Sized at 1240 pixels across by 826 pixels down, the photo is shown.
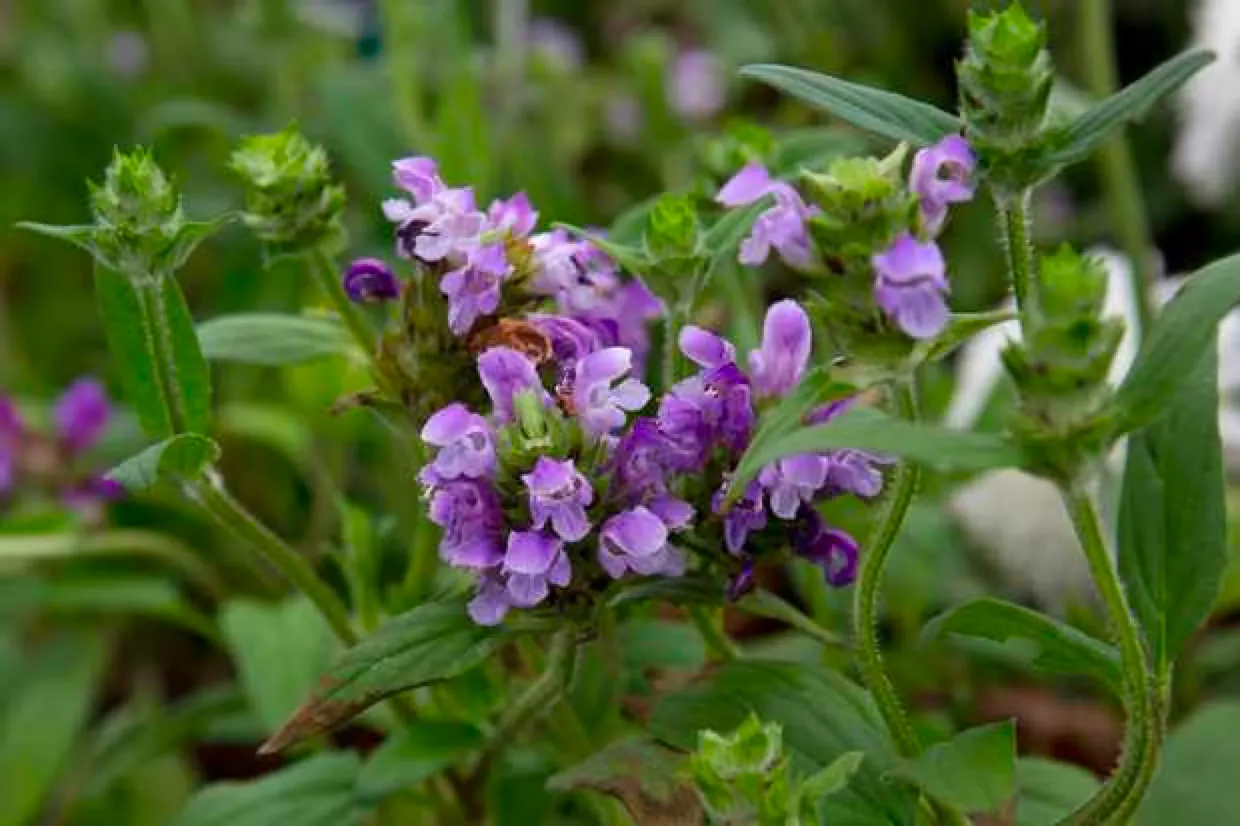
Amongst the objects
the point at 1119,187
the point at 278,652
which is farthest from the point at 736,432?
the point at 1119,187

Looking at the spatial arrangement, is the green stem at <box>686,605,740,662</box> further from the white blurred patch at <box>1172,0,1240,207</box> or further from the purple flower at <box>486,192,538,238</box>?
the white blurred patch at <box>1172,0,1240,207</box>

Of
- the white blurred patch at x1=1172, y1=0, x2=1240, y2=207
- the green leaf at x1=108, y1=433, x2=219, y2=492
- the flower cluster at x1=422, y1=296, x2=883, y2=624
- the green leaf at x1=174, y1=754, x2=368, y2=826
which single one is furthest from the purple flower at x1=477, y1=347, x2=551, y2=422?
the white blurred patch at x1=1172, y1=0, x2=1240, y2=207

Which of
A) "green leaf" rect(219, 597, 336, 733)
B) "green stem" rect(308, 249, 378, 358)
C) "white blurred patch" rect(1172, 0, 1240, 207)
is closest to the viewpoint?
"green stem" rect(308, 249, 378, 358)

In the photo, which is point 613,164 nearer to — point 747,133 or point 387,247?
point 387,247

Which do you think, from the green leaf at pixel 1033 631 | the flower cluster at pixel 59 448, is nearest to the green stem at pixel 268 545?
the green leaf at pixel 1033 631

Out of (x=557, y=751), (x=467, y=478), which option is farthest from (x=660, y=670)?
(x=467, y=478)

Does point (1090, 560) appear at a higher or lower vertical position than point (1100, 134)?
lower

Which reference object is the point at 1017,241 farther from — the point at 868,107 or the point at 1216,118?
the point at 1216,118
